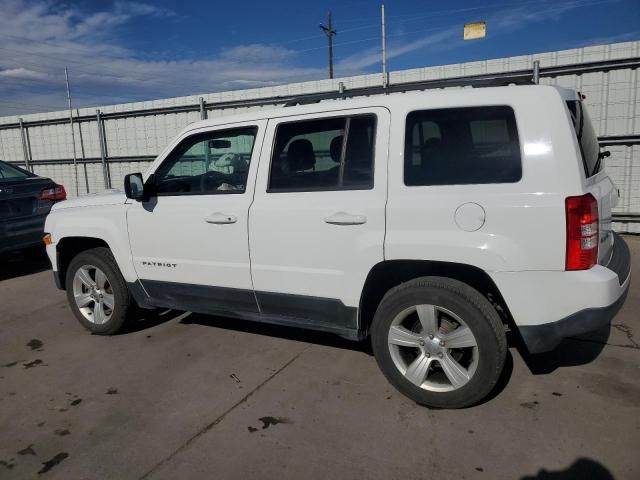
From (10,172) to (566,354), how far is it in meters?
7.47

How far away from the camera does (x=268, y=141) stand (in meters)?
3.60

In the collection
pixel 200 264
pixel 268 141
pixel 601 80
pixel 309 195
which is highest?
pixel 601 80

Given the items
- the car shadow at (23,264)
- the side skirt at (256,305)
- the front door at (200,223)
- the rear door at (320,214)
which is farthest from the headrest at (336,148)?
the car shadow at (23,264)

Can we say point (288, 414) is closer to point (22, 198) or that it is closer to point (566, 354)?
point (566, 354)

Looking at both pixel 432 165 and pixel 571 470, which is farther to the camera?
pixel 432 165

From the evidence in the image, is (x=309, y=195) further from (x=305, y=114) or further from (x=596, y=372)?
(x=596, y=372)

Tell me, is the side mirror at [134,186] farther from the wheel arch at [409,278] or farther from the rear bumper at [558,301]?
the rear bumper at [558,301]

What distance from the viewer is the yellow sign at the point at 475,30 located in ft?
28.9

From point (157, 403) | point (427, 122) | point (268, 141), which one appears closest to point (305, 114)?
point (268, 141)

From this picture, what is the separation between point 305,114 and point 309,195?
0.59 metres

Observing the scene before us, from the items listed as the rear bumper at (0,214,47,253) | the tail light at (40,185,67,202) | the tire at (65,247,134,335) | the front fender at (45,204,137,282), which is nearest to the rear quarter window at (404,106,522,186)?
A: the front fender at (45,204,137,282)

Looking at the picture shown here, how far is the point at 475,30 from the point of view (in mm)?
8906

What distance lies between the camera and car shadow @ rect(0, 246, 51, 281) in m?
Result: 7.41

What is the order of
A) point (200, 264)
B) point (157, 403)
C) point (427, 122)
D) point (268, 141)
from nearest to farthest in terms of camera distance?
point (427, 122), point (157, 403), point (268, 141), point (200, 264)
